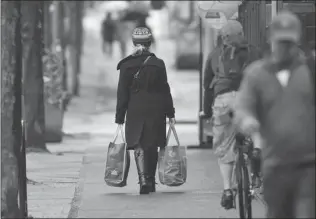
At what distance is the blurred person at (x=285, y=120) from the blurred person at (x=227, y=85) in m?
3.75

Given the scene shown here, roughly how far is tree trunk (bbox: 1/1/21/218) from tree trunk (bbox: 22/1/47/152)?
7485mm

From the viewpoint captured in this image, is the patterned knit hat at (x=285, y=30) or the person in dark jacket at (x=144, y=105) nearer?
the patterned knit hat at (x=285, y=30)

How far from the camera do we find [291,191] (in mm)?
9328

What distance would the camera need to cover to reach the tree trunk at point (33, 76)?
2144 cm

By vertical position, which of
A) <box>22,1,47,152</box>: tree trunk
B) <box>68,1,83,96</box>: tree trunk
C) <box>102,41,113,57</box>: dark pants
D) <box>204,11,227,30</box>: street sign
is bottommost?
<box>102,41,113,57</box>: dark pants

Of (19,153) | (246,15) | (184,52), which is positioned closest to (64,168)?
(246,15)

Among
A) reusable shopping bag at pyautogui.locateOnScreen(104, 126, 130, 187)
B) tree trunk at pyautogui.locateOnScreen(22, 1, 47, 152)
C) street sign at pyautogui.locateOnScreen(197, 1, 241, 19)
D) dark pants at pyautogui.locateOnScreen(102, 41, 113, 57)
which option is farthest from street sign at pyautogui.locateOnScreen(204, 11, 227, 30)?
dark pants at pyautogui.locateOnScreen(102, 41, 113, 57)

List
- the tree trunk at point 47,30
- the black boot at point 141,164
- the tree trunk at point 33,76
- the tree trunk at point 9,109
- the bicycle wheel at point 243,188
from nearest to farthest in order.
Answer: the bicycle wheel at point 243,188, the tree trunk at point 9,109, the black boot at point 141,164, the tree trunk at point 33,76, the tree trunk at point 47,30

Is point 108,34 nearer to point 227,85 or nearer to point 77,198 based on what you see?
point 77,198

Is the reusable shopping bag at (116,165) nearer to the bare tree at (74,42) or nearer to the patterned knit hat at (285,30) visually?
the patterned knit hat at (285,30)

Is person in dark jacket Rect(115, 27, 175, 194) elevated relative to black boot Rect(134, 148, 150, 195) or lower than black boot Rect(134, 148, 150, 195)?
elevated

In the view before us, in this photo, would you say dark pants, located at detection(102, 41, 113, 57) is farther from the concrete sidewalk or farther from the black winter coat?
the black winter coat

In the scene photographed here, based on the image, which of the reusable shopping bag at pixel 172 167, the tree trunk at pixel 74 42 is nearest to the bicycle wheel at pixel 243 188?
the reusable shopping bag at pixel 172 167

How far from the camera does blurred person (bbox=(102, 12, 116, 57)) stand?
60.3 meters
